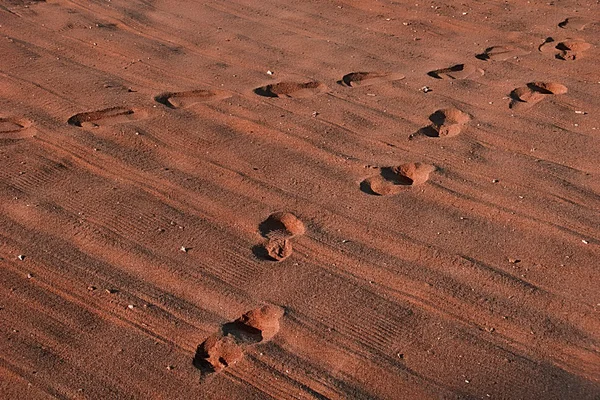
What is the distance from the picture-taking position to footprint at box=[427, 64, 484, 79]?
500cm

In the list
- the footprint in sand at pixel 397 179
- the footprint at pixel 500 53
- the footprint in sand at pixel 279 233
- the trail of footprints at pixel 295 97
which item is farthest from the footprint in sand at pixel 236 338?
the footprint at pixel 500 53

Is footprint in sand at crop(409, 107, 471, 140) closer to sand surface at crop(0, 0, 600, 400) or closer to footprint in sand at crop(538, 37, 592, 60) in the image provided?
sand surface at crop(0, 0, 600, 400)

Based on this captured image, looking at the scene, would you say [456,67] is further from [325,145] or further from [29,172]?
[29,172]

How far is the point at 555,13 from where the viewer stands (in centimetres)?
595

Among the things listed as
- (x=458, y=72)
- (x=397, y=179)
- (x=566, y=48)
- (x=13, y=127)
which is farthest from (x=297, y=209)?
(x=566, y=48)

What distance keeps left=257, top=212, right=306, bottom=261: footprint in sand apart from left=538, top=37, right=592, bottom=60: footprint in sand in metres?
2.53

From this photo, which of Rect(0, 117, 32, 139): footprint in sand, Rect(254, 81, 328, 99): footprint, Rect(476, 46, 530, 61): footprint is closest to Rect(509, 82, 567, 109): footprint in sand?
Rect(476, 46, 530, 61): footprint

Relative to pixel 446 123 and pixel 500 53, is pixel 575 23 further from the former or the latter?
pixel 446 123

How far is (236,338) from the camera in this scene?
2998 mm

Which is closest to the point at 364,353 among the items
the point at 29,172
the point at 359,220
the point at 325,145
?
the point at 359,220

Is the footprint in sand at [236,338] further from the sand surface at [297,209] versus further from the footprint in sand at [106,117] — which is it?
the footprint in sand at [106,117]

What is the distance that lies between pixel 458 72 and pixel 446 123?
71 cm

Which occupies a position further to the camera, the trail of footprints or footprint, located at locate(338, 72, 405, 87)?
footprint, located at locate(338, 72, 405, 87)

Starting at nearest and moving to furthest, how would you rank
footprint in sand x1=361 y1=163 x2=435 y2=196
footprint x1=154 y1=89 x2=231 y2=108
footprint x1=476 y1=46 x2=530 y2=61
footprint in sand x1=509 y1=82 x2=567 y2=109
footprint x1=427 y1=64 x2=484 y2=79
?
footprint in sand x1=361 y1=163 x2=435 y2=196, footprint x1=154 y1=89 x2=231 y2=108, footprint in sand x1=509 y1=82 x2=567 y2=109, footprint x1=427 y1=64 x2=484 y2=79, footprint x1=476 y1=46 x2=530 y2=61
